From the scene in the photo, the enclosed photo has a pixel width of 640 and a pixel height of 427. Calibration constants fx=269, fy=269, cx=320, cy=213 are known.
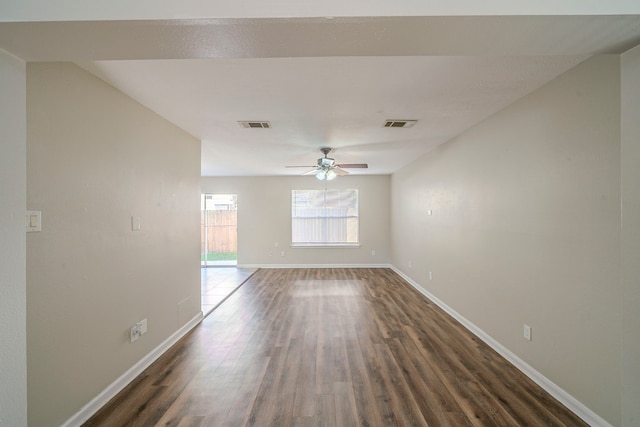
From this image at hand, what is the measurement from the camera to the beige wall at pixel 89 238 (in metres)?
1.59

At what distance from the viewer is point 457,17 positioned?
1.07 meters

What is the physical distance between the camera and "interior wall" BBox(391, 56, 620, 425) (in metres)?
1.71

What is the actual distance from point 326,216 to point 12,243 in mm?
6206

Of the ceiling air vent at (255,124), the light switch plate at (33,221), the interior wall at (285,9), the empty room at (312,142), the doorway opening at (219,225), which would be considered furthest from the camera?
the doorway opening at (219,225)

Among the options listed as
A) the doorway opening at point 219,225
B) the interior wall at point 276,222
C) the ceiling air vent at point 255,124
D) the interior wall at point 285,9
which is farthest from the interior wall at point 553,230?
the doorway opening at point 219,225

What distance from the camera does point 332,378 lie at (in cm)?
227

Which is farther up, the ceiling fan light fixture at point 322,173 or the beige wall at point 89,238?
the ceiling fan light fixture at point 322,173

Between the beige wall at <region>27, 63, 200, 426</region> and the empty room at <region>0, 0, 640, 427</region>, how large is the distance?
0.05 feet

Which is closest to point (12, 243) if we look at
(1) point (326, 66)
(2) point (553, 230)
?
(1) point (326, 66)

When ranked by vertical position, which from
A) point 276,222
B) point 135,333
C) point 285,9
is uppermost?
point 285,9

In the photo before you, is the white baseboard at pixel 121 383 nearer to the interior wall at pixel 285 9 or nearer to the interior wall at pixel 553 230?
the interior wall at pixel 285 9

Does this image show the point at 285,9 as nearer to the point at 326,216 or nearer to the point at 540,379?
the point at 540,379

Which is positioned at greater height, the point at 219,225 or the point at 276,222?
the point at 276,222

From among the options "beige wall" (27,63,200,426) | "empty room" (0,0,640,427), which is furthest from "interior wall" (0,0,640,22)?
"beige wall" (27,63,200,426)
